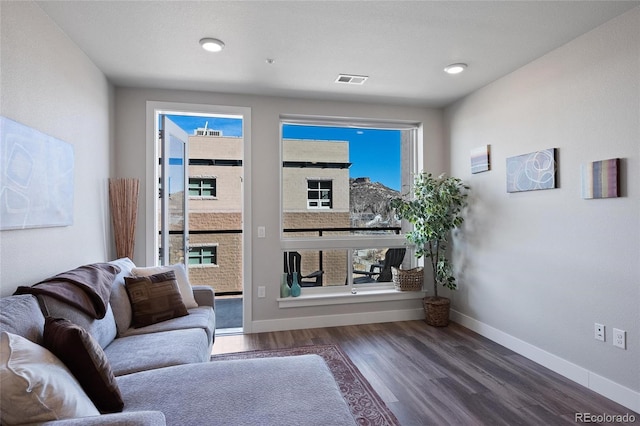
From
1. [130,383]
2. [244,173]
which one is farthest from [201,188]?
[130,383]

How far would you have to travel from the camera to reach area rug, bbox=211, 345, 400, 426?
2004 mm

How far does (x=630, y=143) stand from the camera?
2.11 metres

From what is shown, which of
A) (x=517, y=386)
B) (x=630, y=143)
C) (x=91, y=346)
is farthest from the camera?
(x=517, y=386)

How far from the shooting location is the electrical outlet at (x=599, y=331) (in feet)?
7.46

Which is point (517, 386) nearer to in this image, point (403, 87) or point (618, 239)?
point (618, 239)

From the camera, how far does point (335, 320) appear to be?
147 inches

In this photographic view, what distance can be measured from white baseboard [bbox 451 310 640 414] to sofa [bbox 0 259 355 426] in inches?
81.2

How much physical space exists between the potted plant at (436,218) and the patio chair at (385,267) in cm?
38

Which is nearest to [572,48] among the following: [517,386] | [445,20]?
[445,20]

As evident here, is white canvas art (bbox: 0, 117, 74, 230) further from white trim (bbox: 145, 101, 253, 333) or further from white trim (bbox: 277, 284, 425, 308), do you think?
white trim (bbox: 277, 284, 425, 308)

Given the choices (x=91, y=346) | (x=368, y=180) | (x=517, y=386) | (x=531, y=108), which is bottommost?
(x=517, y=386)

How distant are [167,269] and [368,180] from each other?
8.11ft

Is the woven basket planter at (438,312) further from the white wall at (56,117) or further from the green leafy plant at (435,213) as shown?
the white wall at (56,117)

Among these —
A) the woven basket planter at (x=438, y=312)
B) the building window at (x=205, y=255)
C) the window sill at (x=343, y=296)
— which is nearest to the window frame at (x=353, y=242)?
the window sill at (x=343, y=296)
